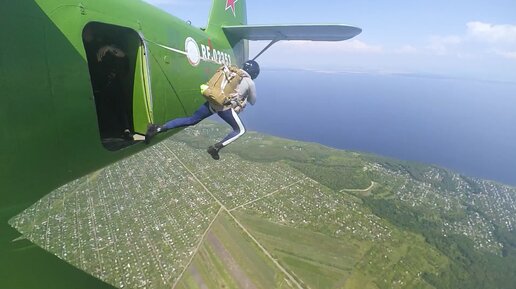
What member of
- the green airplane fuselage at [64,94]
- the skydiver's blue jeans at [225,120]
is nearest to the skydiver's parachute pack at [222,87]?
the skydiver's blue jeans at [225,120]

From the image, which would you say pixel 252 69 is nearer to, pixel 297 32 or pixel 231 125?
pixel 231 125

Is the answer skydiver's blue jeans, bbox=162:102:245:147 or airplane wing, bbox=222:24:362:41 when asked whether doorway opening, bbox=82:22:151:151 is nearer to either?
skydiver's blue jeans, bbox=162:102:245:147

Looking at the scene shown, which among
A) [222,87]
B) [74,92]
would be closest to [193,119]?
[222,87]

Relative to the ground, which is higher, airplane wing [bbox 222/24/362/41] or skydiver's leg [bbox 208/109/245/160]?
airplane wing [bbox 222/24/362/41]

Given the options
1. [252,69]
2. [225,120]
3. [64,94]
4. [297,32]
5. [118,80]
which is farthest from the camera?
[297,32]

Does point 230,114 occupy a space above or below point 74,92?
below

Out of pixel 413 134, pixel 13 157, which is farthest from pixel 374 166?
pixel 413 134

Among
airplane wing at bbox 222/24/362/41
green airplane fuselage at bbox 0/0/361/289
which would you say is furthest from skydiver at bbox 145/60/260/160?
airplane wing at bbox 222/24/362/41
